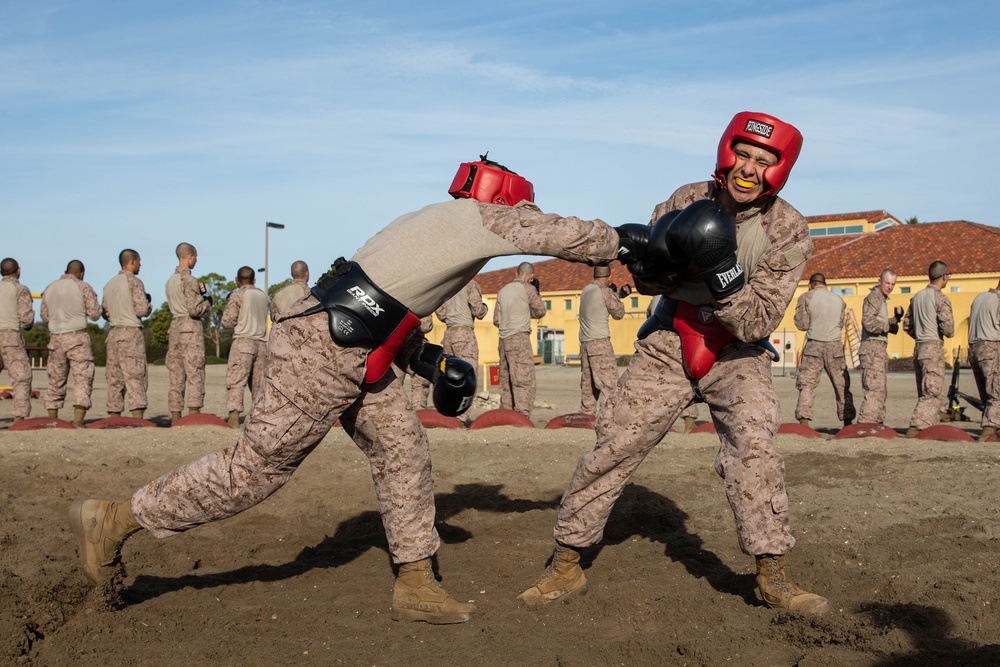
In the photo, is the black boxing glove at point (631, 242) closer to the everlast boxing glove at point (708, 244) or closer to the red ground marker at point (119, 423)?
the everlast boxing glove at point (708, 244)

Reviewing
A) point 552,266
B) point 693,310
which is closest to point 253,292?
point 693,310

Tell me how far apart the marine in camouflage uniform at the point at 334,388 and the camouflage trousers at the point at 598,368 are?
8.88m

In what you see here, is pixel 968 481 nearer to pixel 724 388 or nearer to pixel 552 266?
pixel 724 388

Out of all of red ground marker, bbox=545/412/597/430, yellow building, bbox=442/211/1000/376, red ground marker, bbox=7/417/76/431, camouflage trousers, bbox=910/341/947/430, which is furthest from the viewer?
yellow building, bbox=442/211/1000/376

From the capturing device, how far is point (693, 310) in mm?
4629

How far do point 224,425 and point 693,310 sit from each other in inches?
320

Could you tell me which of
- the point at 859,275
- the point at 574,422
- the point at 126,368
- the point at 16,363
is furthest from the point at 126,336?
the point at 859,275

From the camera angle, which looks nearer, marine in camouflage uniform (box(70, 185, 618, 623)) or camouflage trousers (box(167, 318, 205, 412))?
marine in camouflage uniform (box(70, 185, 618, 623))

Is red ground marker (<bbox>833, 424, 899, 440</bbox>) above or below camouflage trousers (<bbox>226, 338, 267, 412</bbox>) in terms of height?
below

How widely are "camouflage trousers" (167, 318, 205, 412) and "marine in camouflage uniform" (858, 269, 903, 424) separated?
353 inches

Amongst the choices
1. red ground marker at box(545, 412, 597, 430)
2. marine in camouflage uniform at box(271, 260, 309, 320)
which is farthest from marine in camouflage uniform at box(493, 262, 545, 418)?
marine in camouflage uniform at box(271, 260, 309, 320)

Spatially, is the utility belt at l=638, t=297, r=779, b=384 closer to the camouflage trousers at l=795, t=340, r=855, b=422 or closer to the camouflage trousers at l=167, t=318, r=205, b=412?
the camouflage trousers at l=795, t=340, r=855, b=422

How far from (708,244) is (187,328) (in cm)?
1058

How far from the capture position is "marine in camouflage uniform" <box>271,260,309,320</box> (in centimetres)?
1335
